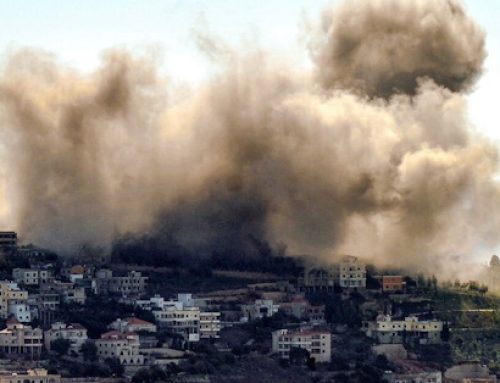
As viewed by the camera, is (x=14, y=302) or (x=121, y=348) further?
Answer: (x=14, y=302)

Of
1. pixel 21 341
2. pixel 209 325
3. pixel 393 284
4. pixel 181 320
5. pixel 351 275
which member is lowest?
pixel 21 341

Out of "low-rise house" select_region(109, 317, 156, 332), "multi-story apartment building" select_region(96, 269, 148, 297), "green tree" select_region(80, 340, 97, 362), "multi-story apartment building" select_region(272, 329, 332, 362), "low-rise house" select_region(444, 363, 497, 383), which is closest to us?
"green tree" select_region(80, 340, 97, 362)

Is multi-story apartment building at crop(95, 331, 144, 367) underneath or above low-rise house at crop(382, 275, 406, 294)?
underneath

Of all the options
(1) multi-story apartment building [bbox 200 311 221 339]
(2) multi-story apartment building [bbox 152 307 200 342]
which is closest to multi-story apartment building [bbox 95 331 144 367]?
(2) multi-story apartment building [bbox 152 307 200 342]

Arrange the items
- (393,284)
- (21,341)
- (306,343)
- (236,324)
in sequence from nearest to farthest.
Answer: (21,341), (306,343), (236,324), (393,284)

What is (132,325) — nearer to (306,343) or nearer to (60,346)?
(60,346)

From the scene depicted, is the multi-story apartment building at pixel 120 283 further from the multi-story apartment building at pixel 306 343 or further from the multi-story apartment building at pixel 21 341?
the multi-story apartment building at pixel 21 341

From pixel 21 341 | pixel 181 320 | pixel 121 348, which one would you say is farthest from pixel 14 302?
pixel 121 348

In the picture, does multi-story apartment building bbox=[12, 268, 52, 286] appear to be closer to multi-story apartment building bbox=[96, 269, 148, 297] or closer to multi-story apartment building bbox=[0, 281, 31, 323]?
multi-story apartment building bbox=[96, 269, 148, 297]
